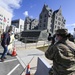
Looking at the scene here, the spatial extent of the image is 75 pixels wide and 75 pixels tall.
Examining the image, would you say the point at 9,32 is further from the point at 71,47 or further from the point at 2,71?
the point at 71,47

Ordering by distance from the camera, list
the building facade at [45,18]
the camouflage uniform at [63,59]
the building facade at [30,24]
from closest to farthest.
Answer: the camouflage uniform at [63,59] → the building facade at [45,18] → the building facade at [30,24]

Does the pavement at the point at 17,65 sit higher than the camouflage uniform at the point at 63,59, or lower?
lower

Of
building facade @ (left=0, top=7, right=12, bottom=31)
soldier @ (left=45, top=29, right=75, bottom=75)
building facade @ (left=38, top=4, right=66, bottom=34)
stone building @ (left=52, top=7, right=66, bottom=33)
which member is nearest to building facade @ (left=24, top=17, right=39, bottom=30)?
building facade @ (left=38, top=4, right=66, bottom=34)

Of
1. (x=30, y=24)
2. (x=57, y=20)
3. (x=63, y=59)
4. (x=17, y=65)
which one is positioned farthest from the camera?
(x=30, y=24)

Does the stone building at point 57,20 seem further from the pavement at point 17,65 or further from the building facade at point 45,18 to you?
the pavement at point 17,65

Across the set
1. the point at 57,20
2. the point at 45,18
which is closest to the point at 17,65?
the point at 45,18

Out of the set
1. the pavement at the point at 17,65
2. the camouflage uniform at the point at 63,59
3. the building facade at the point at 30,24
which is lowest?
the pavement at the point at 17,65

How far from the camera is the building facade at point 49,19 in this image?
214 feet

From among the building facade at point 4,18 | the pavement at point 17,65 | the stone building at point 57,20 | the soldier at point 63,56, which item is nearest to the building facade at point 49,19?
the stone building at point 57,20

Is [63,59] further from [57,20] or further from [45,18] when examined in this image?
[57,20]

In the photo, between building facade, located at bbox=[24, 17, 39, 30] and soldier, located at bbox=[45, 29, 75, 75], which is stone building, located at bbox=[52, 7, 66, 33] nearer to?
building facade, located at bbox=[24, 17, 39, 30]

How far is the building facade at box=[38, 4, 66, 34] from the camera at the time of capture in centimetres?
6538

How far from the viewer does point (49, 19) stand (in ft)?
216

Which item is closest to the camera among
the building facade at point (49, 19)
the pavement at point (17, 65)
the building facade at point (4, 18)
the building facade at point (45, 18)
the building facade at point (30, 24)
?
the pavement at point (17, 65)
